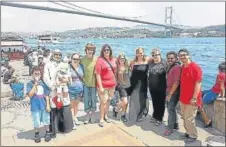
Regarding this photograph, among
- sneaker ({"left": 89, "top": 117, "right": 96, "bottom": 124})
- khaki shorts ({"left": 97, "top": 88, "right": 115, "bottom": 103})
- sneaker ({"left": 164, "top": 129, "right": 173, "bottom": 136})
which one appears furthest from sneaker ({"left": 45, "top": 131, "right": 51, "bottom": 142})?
sneaker ({"left": 164, "top": 129, "right": 173, "bottom": 136})

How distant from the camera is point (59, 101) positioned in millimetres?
3746

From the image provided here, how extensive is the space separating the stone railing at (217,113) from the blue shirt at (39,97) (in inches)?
92.4

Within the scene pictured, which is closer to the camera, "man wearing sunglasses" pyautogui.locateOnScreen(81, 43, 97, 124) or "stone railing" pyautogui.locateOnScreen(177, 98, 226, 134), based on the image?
"stone railing" pyautogui.locateOnScreen(177, 98, 226, 134)

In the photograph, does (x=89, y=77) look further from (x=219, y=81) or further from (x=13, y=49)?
(x=13, y=49)

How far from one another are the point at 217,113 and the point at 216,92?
0.31m

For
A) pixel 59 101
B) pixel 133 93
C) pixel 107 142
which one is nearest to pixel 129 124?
pixel 133 93

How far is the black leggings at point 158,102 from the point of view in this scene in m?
4.11

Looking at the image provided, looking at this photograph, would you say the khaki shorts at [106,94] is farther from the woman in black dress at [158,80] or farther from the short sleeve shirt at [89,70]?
the woman in black dress at [158,80]

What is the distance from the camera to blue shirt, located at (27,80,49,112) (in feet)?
12.1

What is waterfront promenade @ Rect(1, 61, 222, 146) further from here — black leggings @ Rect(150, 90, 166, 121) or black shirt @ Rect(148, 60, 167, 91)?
black shirt @ Rect(148, 60, 167, 91)

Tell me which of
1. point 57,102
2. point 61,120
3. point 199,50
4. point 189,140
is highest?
point 57,102

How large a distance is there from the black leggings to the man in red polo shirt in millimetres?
540

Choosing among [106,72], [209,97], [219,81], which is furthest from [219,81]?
[106,72]

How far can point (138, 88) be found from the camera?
168 inches
